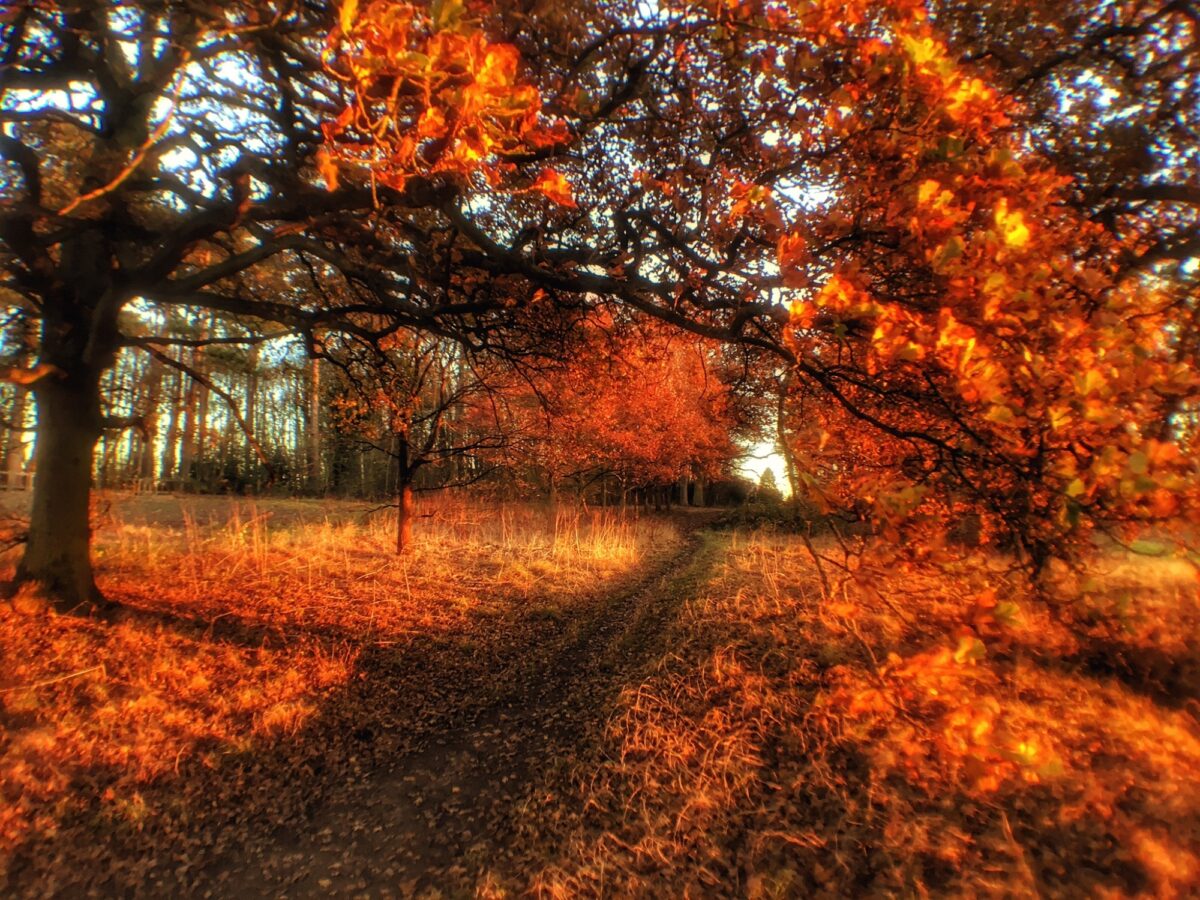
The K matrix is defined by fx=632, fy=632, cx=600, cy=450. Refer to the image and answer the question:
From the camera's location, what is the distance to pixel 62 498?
20.9 ft

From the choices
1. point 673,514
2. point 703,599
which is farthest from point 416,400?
point 673,514

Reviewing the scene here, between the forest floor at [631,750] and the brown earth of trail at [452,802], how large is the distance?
0.02 m

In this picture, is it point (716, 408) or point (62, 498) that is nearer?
point (62, 498)

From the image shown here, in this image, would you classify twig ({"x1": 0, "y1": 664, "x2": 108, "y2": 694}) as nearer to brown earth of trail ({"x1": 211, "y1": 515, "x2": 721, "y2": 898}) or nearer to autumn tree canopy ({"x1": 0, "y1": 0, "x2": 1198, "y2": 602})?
autumn tree canopy ({"x1": 0, "y1": 0, "x2": 1198, "y2": 602})

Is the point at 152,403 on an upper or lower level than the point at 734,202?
lower

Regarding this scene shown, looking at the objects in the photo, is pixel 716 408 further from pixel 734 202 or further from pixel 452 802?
pixel 452 802

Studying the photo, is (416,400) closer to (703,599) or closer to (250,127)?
(250,127)

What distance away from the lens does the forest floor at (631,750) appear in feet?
10.2

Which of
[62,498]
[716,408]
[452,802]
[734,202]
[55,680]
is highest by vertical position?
[734,202]

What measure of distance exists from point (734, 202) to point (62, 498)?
6998 mm

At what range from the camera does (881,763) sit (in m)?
3.87

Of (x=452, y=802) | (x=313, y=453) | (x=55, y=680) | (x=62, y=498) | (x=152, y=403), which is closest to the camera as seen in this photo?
(x=452, y=802)

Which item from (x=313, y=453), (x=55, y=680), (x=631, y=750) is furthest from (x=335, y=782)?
(x=313, y=453)

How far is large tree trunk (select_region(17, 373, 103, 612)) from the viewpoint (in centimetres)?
623
